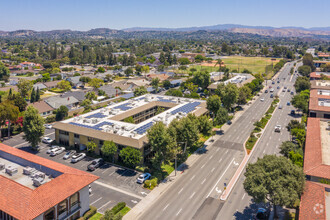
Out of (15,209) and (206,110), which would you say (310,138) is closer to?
(206,110)

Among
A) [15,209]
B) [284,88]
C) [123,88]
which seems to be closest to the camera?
[15,209]

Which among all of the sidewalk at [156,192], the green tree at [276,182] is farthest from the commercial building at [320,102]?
the green tree at [276,182]

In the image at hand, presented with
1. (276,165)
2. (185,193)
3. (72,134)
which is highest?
(276,165)

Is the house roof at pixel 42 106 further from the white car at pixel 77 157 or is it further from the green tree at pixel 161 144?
the green tree at pixel 161 144

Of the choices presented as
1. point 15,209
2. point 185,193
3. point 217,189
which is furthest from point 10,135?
point 217,189

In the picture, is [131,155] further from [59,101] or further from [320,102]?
[320,102]

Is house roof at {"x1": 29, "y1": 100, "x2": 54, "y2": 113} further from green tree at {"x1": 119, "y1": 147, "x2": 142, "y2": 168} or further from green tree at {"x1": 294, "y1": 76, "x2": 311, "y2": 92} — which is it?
green tree at {"x1": 294, "y1": 76, "x2": 311, "y2": 92}

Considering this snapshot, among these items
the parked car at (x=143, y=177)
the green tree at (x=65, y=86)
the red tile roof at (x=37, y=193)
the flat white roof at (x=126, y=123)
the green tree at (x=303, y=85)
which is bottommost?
the parked car at (x=143, y=177)
